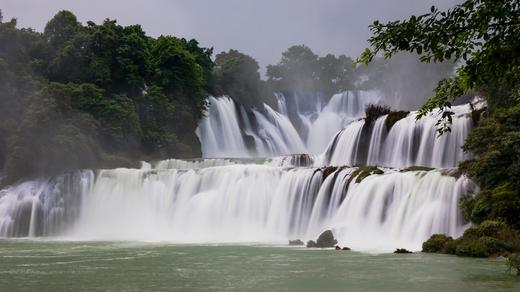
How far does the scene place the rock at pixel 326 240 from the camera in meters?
28.6

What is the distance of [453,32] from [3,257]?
21.9 m

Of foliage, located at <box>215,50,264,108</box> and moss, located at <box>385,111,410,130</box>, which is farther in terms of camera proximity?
foliage, located at <box>215,50,264,108</box>

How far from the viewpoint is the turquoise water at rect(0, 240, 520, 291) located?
15.8 meters

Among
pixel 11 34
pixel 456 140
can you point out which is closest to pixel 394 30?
pixel 456 140

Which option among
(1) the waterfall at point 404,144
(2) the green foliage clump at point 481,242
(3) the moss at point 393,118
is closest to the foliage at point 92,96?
(1) the waterfall at point 404,144

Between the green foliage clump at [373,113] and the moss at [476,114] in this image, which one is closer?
the moss at [476,114]

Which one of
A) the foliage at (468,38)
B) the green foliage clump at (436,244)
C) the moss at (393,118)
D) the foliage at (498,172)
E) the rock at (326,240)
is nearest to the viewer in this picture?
the foliage at (468,38)

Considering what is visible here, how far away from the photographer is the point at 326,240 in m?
28.8

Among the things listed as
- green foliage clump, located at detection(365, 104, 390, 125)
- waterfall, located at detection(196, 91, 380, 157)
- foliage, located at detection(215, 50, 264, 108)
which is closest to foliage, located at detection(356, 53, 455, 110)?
waterfall, located at detection(196, 91, 380, 157)

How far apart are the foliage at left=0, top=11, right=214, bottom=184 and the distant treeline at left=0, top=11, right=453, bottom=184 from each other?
0.28ft

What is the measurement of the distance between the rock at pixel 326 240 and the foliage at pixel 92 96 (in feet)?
85.3

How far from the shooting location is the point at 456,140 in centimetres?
3597

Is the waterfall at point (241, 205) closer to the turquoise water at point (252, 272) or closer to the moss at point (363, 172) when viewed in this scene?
the moss at point (363, 172)

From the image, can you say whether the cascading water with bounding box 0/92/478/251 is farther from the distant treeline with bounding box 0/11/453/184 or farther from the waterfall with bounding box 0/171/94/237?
the distant treeline with bounding box 0/11/453/184
